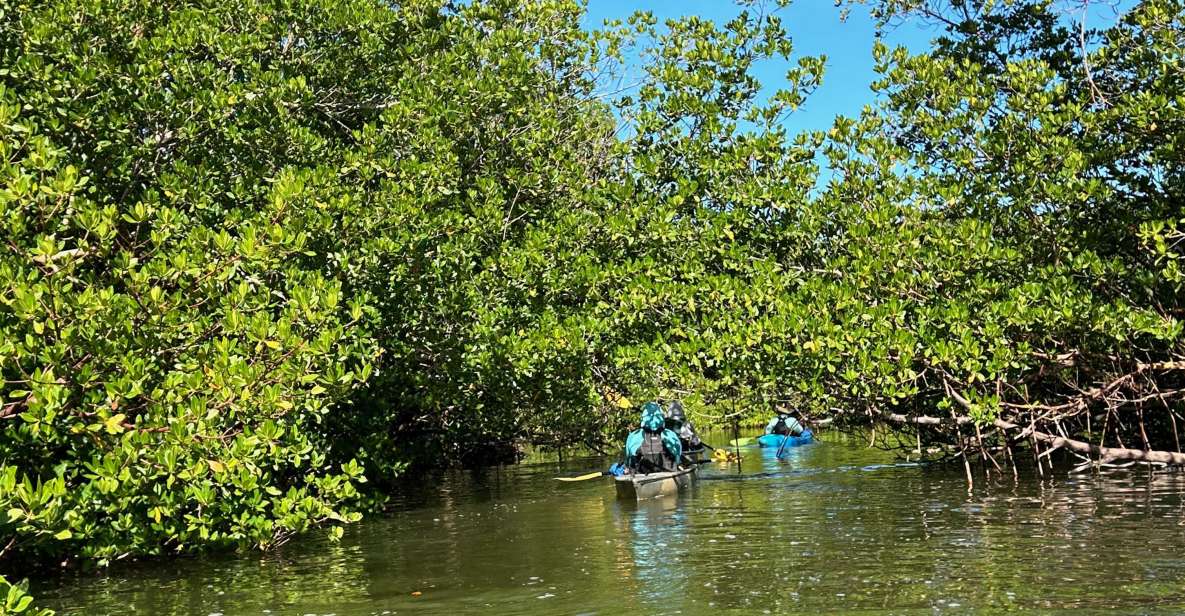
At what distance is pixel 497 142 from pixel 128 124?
6.64 m

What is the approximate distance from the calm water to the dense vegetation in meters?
0.77

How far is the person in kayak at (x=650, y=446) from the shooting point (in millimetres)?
18719

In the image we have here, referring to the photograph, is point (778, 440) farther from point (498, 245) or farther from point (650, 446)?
point (498, 245)

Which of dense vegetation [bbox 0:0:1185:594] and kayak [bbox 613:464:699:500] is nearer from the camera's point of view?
dense vegetation [bbox 0:0:1185:594]

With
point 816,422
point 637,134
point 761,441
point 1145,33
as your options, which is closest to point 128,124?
point 637,134

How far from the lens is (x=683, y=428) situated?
75.9ft

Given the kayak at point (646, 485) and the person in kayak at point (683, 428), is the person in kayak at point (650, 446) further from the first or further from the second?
the person in kayak at point (683, 428)

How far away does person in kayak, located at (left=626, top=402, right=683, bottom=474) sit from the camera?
61.4ft

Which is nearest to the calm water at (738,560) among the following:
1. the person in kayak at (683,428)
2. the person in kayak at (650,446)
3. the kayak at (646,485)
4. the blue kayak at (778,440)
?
the kayak at (646,485)

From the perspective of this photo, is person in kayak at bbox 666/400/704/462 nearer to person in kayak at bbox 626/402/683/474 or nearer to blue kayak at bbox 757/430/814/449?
person in kayak at bbox 626/402/683/474

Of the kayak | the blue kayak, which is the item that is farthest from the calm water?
the blue kayak

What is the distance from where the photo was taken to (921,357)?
16234 mm

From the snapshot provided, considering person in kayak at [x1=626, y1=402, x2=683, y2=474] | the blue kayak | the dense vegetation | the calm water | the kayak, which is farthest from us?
the blue kayak

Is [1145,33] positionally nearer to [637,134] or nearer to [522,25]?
[637,134]
